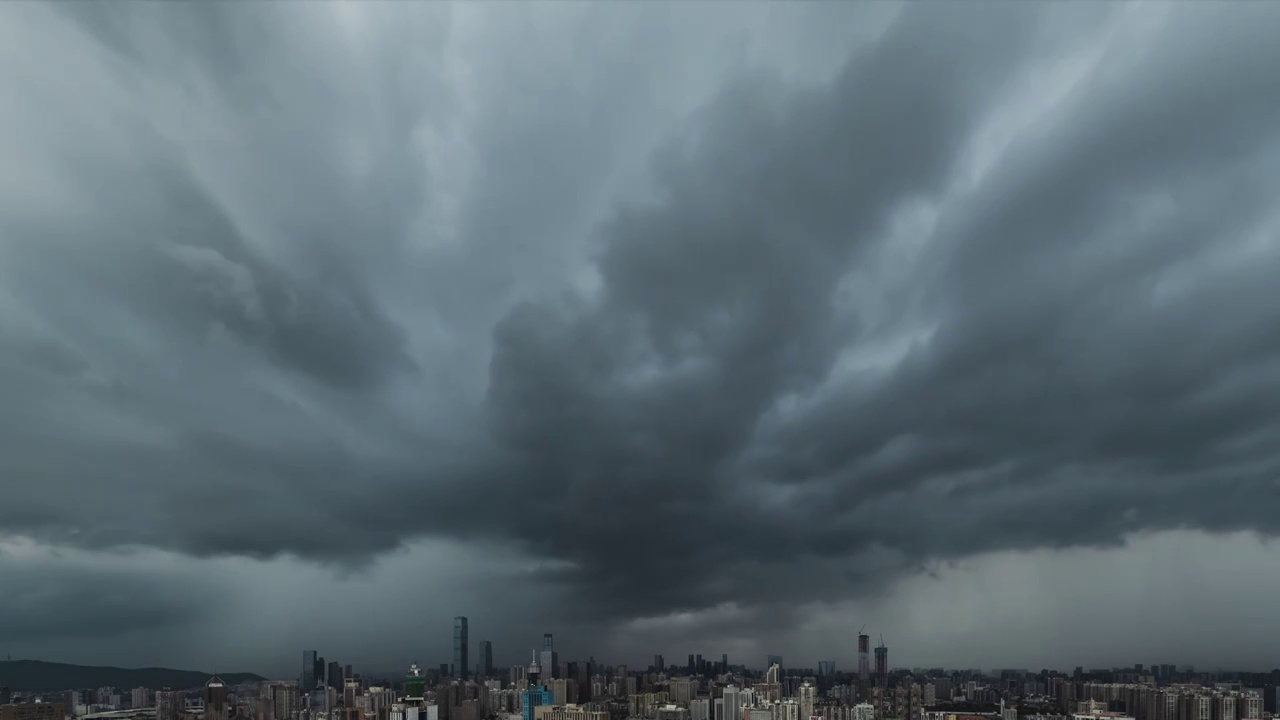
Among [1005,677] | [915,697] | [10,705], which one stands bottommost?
[1005,677]

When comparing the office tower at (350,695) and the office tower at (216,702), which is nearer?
the office tower at (216,702)

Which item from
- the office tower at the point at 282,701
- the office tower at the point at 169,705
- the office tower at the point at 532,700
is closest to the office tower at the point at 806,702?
the office tower at the point at 532,700

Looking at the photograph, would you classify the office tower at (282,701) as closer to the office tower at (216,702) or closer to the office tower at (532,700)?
the office tower at (216,702)

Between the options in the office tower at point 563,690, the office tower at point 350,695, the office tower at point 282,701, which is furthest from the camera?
the office tower at point 563,690

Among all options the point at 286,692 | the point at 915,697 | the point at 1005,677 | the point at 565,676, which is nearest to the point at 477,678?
the point at 565,676

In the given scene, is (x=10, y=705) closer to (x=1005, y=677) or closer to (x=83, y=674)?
(x=83, y=674)

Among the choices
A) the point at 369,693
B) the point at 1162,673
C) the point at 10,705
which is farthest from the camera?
the point at 1162,673

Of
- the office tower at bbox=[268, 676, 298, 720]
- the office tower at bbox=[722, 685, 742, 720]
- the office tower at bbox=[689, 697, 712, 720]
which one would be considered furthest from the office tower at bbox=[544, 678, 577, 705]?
the office tower at bbox=[268, 676, 298, 720]
